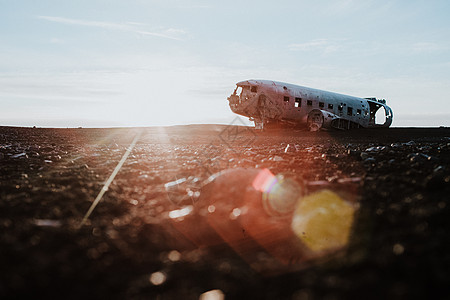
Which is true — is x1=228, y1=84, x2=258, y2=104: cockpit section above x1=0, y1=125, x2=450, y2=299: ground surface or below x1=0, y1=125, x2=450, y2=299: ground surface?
above

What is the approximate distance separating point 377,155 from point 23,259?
5341 mm

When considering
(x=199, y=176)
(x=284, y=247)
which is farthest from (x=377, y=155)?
(x=284, y=247)

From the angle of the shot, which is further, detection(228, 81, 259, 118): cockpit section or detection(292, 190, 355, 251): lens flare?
detection(228, 81, 259, 118): cockpit section

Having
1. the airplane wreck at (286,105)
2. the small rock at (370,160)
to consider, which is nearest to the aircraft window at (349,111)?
the airplane wreck at (286,105)

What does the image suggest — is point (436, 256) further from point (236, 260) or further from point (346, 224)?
point (236, 260)

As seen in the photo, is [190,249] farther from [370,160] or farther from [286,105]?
[286,105]

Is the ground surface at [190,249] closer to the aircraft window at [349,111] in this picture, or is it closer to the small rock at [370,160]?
the small rock at [370,160]

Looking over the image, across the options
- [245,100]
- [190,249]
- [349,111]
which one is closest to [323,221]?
[190,249]

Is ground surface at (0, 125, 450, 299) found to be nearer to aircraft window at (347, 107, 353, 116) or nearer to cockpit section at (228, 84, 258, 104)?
cockpit section at (228, 84, 258, 104)

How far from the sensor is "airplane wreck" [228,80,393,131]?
20.0 meters

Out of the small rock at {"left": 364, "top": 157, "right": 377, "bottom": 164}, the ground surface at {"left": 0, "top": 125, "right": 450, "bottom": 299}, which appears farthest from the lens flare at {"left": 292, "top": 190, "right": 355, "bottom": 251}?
the small rock at {"left": 364, "top": 157, "right": 377, "bottom": 164}

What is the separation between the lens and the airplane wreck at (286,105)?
65.6 ft

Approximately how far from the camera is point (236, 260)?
1.90 meters

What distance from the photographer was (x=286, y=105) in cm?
2089
